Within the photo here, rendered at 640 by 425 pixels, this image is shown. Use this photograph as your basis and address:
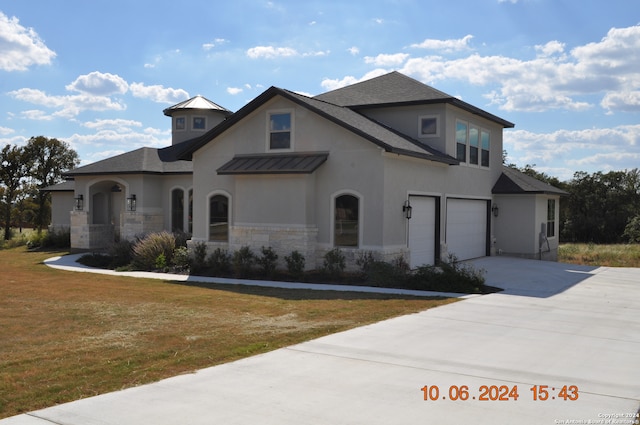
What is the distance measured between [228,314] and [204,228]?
9166 mm

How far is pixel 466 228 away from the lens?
71.3 ft

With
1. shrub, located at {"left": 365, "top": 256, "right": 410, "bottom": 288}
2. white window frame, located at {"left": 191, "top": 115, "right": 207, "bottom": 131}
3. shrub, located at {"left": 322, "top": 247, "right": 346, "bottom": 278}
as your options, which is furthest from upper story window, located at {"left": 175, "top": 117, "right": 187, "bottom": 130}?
shrub, located at {"left": 365, "top": 256, "right": 410, "bottom": 288}

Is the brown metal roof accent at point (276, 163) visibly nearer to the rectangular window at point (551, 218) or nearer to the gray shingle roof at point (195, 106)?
the gray shingle roof at point (195, 106)

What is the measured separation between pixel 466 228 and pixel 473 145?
3204 mm

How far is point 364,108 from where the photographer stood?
20.8 metres

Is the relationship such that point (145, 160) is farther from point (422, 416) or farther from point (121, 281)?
point (422, 416)

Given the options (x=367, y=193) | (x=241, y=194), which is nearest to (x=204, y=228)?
(x=241, y=194)

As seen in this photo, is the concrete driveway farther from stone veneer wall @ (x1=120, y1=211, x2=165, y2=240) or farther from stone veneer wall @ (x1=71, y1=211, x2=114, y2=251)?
stone veneer wall @ (x1=71, y1=211, x2=114, y2=251)

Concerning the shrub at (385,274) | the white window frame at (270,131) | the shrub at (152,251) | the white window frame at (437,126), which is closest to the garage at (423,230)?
the shrub at (385,274)

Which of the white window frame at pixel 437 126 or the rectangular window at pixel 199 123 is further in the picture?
the rectangular window at pixel 199 123

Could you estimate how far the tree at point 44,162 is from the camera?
42438 mm

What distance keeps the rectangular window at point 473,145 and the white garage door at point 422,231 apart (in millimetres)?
3588

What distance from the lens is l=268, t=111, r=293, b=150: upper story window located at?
1820 cm

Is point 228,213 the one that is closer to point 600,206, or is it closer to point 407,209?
point 407,209
